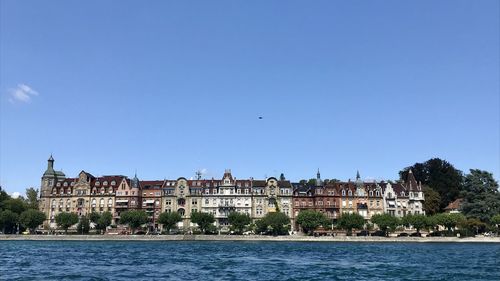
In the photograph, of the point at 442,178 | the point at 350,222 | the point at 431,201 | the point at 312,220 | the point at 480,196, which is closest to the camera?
the point at 350,222

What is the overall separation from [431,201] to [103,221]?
80526mm

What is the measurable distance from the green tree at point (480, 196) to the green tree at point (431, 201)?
13820mm

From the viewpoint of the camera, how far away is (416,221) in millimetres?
108500

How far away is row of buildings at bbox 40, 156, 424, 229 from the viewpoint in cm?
12588

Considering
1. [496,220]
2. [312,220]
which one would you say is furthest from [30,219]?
[496,220]

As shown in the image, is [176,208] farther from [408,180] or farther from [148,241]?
[408,180]

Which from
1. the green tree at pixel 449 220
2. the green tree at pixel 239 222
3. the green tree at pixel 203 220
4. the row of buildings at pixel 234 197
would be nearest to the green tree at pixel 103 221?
the row of buildings at pixel 234 197

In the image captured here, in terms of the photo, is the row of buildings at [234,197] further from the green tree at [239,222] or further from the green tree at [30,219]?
the green tree at [30,219]

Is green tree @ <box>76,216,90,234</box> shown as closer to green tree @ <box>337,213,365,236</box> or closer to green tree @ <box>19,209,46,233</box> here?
green tree @ <box>19,209,46,233</box>

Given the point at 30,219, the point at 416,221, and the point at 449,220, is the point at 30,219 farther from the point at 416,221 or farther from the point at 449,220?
the point at 449,220

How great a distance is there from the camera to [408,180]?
133125 mm

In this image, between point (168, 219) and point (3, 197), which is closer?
point (168, 219)

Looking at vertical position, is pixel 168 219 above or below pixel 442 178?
below

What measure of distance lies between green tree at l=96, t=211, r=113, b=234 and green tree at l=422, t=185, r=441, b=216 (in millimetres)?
77991
